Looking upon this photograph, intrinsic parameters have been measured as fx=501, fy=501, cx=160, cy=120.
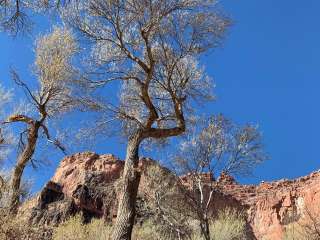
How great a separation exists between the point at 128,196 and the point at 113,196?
2055 centimetres

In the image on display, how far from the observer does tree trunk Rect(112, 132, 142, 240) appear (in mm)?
8586

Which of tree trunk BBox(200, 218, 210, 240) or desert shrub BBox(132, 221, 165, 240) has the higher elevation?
desert shrub BBox(132, 221, 165, 240)

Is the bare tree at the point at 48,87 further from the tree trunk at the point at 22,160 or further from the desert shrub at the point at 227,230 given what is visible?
the desert shrub at the point at 227,230

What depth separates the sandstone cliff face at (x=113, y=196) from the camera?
27.7 meters

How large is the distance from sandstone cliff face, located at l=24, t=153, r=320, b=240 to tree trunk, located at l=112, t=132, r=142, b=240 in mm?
5359

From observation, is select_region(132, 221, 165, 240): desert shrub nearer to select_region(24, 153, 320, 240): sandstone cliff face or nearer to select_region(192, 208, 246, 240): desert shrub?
select_region(192, 208, 246, 240): desert shrub

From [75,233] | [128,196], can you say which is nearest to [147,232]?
[75,233]

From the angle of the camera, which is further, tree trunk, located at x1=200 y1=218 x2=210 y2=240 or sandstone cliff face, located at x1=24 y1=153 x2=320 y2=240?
sandstone cliff face, located at x1=24 y1=153 x2=320 y2=240

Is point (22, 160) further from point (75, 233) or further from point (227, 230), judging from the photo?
point (227, 230)

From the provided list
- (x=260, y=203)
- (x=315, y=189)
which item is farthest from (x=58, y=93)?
(x=260, y=203)

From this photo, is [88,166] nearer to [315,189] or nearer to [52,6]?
[315,189]

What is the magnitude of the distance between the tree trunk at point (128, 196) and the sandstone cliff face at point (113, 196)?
5359mm

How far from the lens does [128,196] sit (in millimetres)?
8906

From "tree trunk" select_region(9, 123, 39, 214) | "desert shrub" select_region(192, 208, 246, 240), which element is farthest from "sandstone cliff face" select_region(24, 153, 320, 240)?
"tree trunk" select_region(9, 123, 39, 214)
